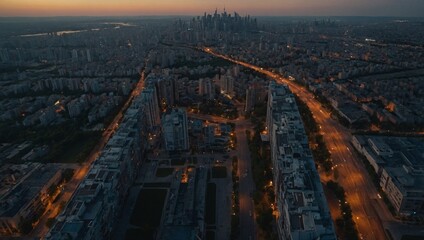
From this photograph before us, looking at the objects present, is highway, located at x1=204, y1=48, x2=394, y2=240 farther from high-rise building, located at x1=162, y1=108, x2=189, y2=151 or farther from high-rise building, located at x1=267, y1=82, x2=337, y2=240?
high-rise building, located at x1=162, y1=108, x2=189, y2=151

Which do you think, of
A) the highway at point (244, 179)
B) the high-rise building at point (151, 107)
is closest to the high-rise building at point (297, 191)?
the highway at point (244, 179)

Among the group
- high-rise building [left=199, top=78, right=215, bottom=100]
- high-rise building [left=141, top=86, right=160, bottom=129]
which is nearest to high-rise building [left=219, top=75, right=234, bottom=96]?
high-rise building [left=199, top=78, right=215, bottom=100]

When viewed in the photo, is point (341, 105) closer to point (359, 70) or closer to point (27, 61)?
point (359, 70)

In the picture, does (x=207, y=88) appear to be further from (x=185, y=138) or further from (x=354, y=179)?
(x=354, y=179)

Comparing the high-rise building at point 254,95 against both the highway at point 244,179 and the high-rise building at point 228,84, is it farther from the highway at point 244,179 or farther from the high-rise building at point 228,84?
Result: the high-rise building at point 228,84

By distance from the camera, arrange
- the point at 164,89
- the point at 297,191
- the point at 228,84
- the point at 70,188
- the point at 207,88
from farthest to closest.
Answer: the point at 228,84, the point at 207,88, the point at 164,89, the point at 70,188, the point at 297,191

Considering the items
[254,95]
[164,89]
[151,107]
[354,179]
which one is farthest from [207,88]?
[354,179]
